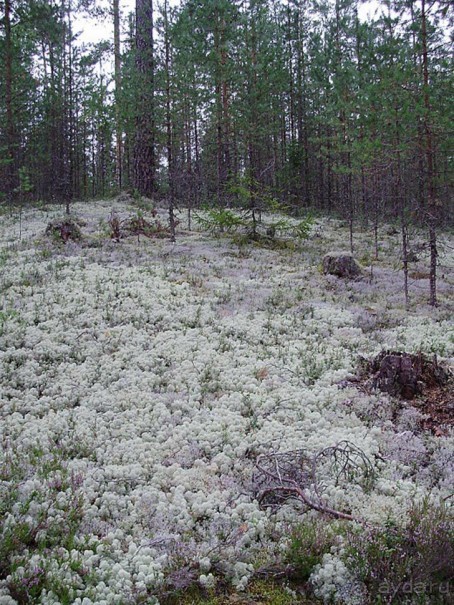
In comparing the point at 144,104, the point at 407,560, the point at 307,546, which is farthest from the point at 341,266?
the point at 407,560

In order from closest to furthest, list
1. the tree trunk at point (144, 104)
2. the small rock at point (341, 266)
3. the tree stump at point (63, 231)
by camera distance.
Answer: the small rock at point (341, 266), the tree stump at point (63, 231), the tree trunk at point (144, 104)

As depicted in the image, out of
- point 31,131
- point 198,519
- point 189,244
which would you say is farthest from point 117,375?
point 31,131

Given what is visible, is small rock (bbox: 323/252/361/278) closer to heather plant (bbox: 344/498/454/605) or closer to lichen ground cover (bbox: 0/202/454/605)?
lichen ground cover (bbox: 0/202/454/605)

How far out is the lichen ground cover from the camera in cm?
438

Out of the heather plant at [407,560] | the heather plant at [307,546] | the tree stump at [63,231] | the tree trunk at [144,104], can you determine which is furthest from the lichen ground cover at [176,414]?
the tree trunk at [144,104]

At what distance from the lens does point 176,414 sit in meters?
6.79

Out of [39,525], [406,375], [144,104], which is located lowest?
[39,525]

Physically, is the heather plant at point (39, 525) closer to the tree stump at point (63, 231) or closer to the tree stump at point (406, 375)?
the tree stump at point (406, 375)

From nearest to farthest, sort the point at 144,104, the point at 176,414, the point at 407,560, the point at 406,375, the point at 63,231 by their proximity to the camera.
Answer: the point at 407,560 → the point at 176,414 → the point at 406,375 → the point at 63,231 → the point at 144,104

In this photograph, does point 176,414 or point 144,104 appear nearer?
point 176,414

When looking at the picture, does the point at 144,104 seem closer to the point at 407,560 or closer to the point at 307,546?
the point at 307,546

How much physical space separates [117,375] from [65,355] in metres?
1.19

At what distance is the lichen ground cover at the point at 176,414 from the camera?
4375 mm

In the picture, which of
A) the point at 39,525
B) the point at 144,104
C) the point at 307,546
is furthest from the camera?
the point at 144,104
